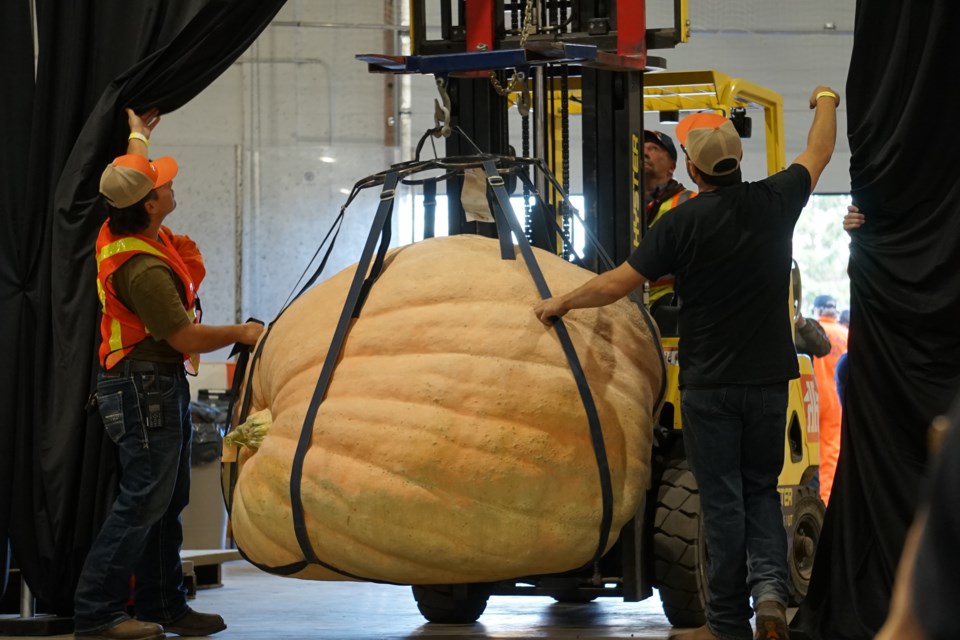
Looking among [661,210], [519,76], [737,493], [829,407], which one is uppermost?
[519,76]

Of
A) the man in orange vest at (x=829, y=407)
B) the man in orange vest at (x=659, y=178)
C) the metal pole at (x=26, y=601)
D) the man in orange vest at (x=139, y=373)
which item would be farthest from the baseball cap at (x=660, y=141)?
the man in orange vest at (x=829, y=407)

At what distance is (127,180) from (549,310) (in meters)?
2.08

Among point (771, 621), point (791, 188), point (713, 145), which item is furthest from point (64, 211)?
point (771, 621)

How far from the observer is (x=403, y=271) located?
4.27 m

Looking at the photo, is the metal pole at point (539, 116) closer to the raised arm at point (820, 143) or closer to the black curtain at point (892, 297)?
the raised arm at point (820, 143)

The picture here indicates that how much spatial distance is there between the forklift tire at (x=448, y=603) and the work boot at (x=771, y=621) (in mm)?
1646

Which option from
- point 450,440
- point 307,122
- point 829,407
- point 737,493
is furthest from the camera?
point 307,122

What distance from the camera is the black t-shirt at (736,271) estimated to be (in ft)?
14.9

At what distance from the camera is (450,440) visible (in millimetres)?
3832

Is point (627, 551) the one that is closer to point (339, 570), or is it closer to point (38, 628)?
point (339, 570)

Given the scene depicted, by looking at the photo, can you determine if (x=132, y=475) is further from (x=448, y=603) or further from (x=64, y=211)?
(x=448, y=603)

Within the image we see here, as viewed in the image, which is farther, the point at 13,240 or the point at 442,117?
the point at 13,240

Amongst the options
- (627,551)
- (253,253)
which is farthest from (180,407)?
(253,253)

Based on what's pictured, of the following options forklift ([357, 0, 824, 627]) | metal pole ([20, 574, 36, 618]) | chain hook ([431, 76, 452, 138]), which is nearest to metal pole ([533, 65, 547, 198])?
forklift ([357, 0, 824, 627])
